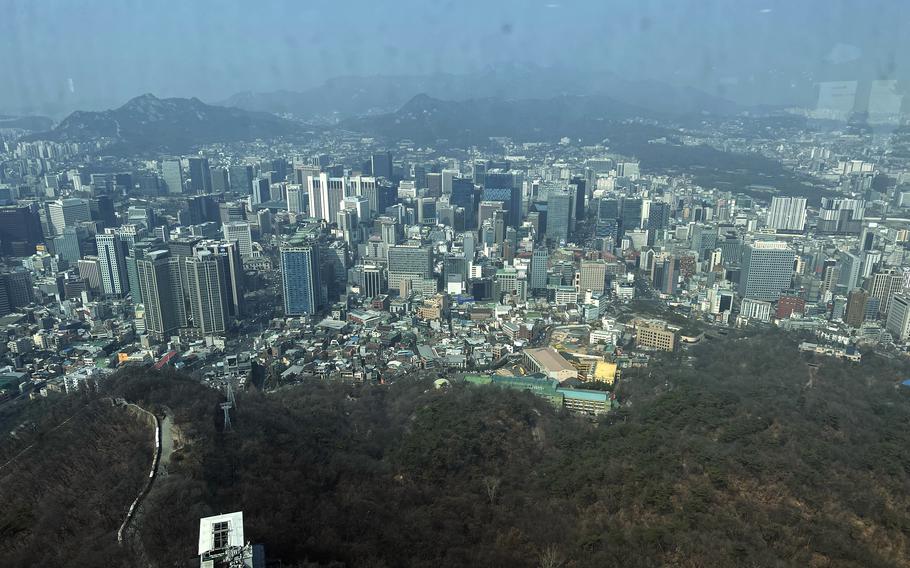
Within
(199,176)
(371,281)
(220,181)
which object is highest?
(199,176)

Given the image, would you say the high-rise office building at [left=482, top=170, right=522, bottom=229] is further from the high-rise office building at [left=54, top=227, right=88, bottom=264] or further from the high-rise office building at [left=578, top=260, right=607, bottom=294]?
the high-rise office building at [left=54, top=227, right=88, bottom=264]

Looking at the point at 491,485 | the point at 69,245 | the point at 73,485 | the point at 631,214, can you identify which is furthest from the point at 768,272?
the point at 69,245

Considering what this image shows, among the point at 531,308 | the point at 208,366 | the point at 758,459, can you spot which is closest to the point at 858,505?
the point at 758,459

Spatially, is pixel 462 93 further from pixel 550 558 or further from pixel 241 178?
pixel 550 558

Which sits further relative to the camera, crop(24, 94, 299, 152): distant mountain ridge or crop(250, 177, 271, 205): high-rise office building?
crop(24, 94, 299, 152): distant mountain ridge

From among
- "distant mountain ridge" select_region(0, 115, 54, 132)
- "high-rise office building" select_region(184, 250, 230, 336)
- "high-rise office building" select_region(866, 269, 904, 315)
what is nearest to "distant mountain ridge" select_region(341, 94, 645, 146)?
"distant mountain ridge" select_region(0, 115, 54, 132)

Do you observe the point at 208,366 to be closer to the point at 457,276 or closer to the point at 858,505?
the point at 457,276

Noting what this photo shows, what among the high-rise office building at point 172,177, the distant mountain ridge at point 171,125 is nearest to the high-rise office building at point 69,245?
the high-rise office building at point 172,177
